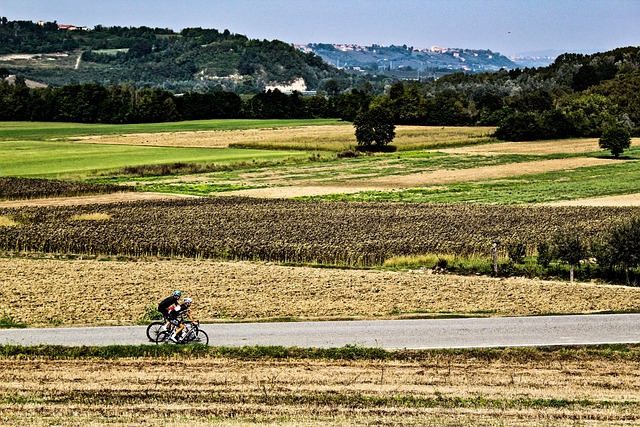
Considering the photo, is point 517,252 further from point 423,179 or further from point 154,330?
point 423,179

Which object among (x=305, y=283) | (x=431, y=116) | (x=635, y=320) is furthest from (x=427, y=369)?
(x=431, y=116)

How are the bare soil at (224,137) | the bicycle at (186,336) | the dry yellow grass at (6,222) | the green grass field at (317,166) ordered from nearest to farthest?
the bicycle at (186,336)
the dry yellow grass at (6,222)
the green grass field at (317,166)
the bare soil at (224,137)

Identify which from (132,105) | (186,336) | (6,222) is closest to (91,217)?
(6,222)

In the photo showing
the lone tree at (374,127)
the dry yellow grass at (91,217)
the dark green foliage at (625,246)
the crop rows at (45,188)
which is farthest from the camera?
the lone tree at (374,127)

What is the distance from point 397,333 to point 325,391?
6024mm

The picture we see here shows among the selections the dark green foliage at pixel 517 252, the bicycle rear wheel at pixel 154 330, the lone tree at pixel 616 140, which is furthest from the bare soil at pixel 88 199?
the lone tree at pixel 616 140

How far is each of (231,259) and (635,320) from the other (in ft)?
63.9

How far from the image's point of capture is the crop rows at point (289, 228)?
42.8m

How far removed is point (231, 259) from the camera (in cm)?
4231

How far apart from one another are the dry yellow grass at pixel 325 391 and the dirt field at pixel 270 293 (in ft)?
18.6

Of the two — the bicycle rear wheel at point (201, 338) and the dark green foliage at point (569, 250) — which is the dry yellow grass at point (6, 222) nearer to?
the bicycle rear wheel at point (201, 338)

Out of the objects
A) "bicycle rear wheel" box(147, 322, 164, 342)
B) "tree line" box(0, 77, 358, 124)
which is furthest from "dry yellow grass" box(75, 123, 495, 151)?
"bicycle rear wheel" box(147, 322, 164, 342)

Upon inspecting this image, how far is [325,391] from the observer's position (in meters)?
20.7

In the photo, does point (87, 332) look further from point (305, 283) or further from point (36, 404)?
point (305, 283)
